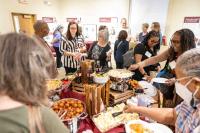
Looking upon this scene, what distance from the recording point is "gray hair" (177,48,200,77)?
2.83 ft

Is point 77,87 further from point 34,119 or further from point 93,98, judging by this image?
point 34,119

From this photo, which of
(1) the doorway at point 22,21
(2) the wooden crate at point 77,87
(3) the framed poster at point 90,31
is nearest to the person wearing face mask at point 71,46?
(2) the wooden crate at point 77,87

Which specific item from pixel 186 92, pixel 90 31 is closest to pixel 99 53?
pixel 186 92

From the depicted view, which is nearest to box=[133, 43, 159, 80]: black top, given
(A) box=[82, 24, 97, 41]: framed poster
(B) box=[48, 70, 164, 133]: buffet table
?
(B) box=[48, 70, 164, 133]: buffet table

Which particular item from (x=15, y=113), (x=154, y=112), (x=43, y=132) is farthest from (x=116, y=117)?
(x=15, y=113)

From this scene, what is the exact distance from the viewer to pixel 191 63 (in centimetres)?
88

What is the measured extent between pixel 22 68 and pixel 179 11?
17.8 feet

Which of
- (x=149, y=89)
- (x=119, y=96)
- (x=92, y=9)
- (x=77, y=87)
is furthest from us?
(x=92, y=9)

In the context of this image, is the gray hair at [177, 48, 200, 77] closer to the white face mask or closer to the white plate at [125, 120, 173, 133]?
the white face mask

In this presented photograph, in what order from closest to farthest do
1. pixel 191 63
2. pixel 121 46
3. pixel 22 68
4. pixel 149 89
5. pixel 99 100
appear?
1. pixel 22 68
2. pixel 191 63
3. pixel 99 100
4. pixel 149 89
5. pixel 121 46

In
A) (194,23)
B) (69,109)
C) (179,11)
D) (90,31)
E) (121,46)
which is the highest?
(179,11)

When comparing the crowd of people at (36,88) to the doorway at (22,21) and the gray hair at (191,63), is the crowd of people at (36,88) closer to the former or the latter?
the gray hair at (191,63)

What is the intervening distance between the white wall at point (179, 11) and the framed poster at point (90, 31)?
105 inches

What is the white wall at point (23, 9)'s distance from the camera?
17.1ft
